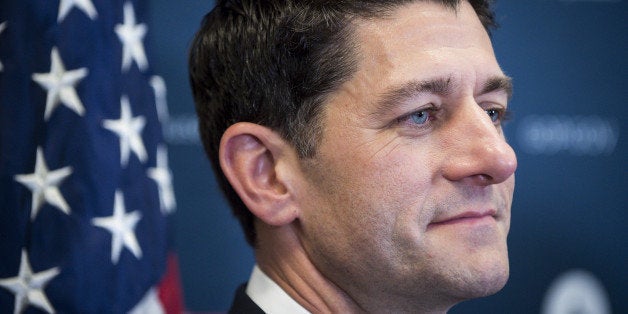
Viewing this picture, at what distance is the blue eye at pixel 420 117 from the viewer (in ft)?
5.65

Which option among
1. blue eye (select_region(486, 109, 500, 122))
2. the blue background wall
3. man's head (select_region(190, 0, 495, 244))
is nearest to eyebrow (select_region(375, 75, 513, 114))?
man's head (select_region(190, 0, 495, 244))

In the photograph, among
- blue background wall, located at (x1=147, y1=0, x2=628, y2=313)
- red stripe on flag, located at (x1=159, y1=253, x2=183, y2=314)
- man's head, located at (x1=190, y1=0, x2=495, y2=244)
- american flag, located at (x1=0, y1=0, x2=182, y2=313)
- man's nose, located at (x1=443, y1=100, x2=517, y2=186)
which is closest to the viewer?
man's nose, located at (x1=443, y1=100, x2=517, y2=186)

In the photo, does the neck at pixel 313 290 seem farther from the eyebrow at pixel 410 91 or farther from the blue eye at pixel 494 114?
the blue eye at pixel 494 114

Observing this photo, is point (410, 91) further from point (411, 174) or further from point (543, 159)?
point (543, 159)

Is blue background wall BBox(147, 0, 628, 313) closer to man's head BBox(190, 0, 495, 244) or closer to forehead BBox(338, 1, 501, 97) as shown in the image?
man's head BBox(190, 0, 495, 244)

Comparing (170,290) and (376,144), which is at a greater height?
(376,144)

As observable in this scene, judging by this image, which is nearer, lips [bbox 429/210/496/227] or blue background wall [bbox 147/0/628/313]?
lips [bbox 429/210/496/227]

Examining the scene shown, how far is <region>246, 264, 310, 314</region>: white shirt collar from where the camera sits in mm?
1846

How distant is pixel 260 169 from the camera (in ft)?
6.05

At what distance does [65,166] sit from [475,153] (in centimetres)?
109

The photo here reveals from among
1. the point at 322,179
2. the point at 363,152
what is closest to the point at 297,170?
the point at 322,179

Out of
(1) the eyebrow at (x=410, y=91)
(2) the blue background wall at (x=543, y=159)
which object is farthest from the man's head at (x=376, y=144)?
(2) the blue background wall at (x=543, y=159)

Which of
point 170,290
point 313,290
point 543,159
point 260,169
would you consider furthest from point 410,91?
point 543,159

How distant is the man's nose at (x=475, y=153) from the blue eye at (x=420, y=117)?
63mm
